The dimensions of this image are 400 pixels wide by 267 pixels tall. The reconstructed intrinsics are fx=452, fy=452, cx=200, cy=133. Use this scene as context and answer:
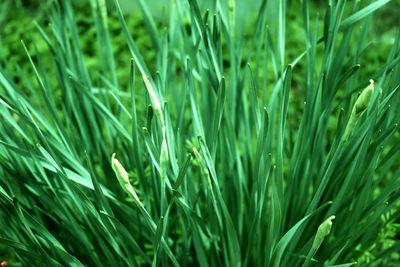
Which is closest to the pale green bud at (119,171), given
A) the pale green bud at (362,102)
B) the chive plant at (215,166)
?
the chive plant at (215,166)

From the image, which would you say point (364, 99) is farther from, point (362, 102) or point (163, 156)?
point (163, 156)

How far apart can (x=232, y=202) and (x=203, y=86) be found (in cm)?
27

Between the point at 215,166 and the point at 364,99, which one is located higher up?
the point at 364,99

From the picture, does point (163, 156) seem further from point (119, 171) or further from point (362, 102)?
point (362, 102)

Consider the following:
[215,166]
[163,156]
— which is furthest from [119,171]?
[215,166]

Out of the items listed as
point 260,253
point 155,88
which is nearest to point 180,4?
point 155,88

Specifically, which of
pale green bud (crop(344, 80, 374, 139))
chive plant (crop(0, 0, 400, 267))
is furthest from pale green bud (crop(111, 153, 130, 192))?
pale green bud (crop(344, 80, 374, 139))

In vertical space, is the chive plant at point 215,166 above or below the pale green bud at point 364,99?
below

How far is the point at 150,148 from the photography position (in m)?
0.74

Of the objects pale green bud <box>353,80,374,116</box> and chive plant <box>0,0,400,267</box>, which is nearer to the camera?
pale green bud <box>353,80,374,116</box>

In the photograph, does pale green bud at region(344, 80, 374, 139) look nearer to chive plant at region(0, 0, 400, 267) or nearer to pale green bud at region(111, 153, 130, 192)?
chive plant at region(0, 0, 400, 267)

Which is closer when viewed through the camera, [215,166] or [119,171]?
[119,171]

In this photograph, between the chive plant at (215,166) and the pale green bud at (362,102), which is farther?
the chive plant at (215,166)

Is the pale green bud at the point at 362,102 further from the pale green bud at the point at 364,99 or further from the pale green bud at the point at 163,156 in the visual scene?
the pale green bud at the point at 163,156
